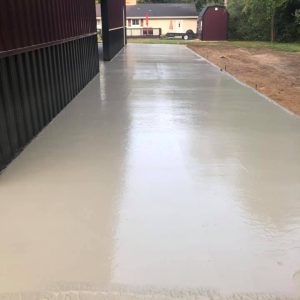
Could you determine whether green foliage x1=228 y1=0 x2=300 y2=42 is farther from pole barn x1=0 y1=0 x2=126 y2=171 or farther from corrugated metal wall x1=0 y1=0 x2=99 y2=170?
corrugated metal wall x1=0 y1=0 x2=99 y2=170

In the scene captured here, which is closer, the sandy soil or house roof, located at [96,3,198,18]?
the sandy soil

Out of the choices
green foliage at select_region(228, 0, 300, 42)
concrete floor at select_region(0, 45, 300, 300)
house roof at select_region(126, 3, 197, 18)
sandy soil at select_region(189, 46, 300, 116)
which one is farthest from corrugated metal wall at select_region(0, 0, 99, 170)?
house roof at select_region(126, 3, 197, 18)

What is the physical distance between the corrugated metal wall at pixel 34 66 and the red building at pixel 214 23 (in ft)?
90.0

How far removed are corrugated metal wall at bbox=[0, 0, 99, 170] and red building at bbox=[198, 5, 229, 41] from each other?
90.0 feet

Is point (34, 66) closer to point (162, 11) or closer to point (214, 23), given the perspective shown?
point (214, 23)

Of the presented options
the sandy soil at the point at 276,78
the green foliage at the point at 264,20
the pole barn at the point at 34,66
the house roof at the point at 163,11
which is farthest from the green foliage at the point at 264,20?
the pole barn at the point at 34,66

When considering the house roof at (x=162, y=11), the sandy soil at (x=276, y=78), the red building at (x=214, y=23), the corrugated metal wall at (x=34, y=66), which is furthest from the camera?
the house roof at (x=162, y=11)

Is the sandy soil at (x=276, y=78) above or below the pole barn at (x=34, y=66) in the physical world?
below

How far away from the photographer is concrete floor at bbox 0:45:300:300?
2.65 meters

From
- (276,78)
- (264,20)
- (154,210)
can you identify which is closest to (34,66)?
(154,210)

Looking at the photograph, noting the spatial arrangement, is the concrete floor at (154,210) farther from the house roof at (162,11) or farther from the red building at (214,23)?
the house roof at (162,11)

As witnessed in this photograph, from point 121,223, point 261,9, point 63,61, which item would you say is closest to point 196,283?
point 121,223

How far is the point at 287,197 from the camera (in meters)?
3.85

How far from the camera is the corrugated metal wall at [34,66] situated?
4754 millimetres
